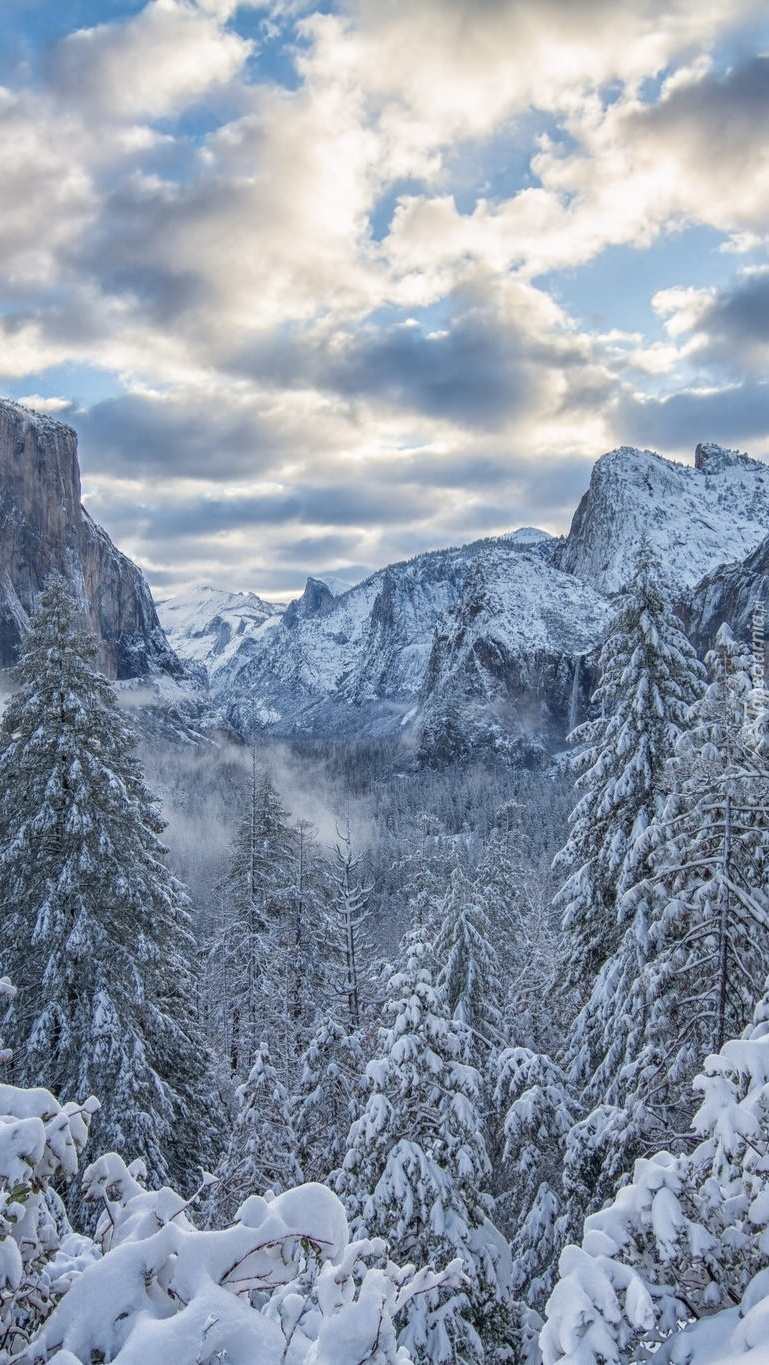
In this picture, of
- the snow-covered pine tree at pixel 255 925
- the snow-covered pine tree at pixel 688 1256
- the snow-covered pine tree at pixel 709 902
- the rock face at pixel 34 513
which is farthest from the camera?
the rock face at pixel 34 513

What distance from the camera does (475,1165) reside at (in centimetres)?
933

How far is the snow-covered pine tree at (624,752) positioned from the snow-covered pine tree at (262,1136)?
598 centimetres

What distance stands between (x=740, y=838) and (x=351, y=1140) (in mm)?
6361

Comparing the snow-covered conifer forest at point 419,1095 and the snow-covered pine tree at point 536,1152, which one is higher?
the snow-covered conifer forest at point 419,1095

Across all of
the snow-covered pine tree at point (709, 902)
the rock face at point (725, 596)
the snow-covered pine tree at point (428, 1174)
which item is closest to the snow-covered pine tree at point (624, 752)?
the snow-covered pine tree at point (709, 902)

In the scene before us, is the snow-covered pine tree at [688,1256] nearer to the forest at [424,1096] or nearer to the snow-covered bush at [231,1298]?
the forest at [424,1096]

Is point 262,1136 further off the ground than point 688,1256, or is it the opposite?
point 688,1256

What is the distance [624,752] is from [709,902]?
144 inches

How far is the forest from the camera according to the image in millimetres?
2811

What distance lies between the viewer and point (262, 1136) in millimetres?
13352

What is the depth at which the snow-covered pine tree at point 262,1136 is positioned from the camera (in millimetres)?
12977

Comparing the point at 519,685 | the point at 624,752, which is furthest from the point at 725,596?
the point at 624,752

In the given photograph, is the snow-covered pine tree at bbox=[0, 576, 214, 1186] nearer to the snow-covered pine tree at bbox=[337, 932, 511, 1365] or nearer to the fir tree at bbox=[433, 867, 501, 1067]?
the snow-covered pine tree at bbox=[337, 932, 511, 1365]

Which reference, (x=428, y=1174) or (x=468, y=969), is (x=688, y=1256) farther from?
(x=468, y=969)
